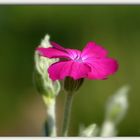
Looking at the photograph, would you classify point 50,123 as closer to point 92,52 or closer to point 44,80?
point 44,80

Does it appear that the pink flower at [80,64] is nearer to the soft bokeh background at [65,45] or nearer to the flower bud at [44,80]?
the flower bud at [44,80]

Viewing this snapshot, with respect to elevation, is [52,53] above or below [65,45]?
above

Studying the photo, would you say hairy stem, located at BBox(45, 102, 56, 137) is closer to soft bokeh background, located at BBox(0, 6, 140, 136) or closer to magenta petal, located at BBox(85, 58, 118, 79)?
magenta petal, located at BBox(85, 58, 118, 79)

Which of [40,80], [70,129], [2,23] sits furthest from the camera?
[2,23]

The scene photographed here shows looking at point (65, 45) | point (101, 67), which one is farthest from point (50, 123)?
point (65, 45)

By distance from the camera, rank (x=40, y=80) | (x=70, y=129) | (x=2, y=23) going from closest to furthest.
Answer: (x=40, y=80)
(x=70, y=129)
(x=2, y=23)

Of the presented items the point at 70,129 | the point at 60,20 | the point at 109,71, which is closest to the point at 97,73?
the point at 109,71

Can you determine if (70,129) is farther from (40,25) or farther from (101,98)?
(40,25)
